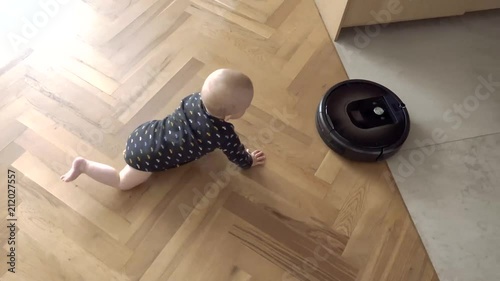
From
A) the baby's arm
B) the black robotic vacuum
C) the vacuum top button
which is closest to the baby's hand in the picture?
the baby's arm

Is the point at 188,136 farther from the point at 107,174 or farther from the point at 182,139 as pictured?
the point at 107,174

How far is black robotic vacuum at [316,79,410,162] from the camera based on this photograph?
1161 millimetres

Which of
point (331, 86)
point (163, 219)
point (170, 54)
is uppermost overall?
point (170, 54)

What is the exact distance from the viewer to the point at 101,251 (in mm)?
1010

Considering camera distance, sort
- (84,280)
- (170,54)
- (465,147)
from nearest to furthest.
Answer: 1. (84,280)
2. (465,147)
3. (170,54)

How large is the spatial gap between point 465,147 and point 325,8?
2.29ft

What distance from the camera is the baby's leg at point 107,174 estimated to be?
3.33 feet

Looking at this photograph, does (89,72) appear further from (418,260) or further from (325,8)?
(418,260)

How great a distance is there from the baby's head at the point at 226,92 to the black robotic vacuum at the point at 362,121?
378 millimetres

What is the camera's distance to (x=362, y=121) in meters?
1.21

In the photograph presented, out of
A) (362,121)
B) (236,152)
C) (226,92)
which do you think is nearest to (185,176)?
(236,152)

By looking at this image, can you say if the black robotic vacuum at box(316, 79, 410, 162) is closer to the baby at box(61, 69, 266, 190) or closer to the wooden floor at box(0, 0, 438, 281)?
the wooden floor at box(0, 0, 438, 281)

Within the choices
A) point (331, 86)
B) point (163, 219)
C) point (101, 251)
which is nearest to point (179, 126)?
point (163, 219)

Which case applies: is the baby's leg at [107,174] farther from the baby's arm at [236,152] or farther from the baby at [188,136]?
the baby's arm at [236,152]
